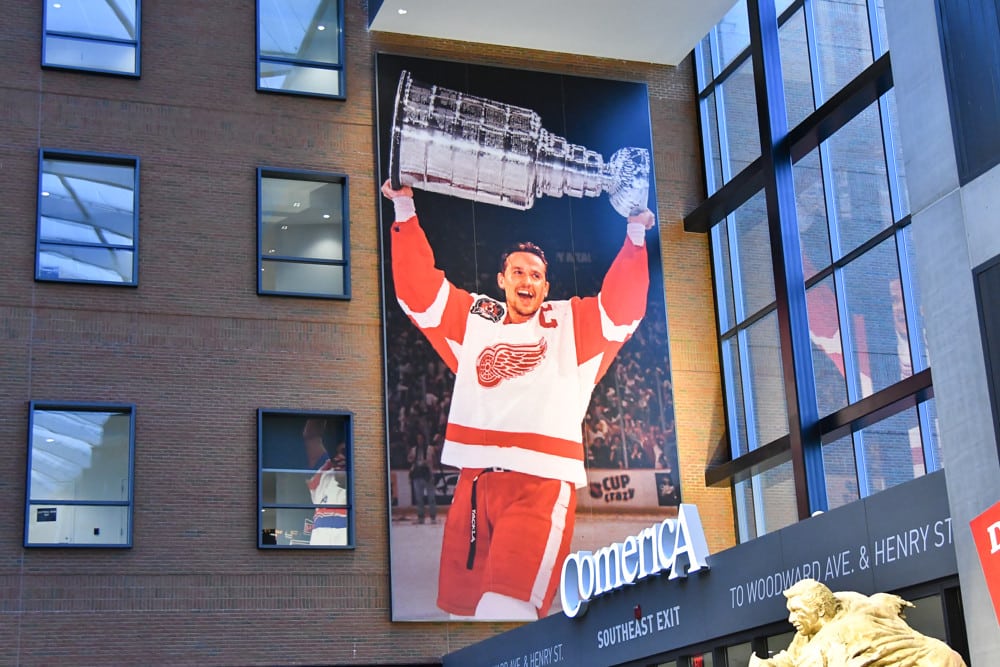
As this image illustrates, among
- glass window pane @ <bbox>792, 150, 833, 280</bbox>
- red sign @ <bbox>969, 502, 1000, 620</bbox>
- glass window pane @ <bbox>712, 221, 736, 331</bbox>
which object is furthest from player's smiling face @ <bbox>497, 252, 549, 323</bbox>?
red sign @ <bbox>969, 502, 1000, 620</bbox>

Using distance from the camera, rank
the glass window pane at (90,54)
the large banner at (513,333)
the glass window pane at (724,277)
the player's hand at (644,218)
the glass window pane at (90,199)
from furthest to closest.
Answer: the glass window pane at (724,277) < the player's hand at (644,218) < the glass window pane at (90,54) < the large banner at (513,333) < the glass window pane at (90,199)

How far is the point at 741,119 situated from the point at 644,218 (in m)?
3.04

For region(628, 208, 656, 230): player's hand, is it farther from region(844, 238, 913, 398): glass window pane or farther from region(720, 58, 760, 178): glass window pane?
region(844, 238, 913, 398): glass window pane

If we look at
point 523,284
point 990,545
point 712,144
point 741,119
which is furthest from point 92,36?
point 990,545

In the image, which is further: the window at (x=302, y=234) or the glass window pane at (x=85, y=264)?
the window at (x=302, y=234)

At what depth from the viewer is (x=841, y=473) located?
26.2 metres

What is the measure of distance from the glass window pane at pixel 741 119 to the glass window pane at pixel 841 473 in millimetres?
6957

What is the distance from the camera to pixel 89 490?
25.0m

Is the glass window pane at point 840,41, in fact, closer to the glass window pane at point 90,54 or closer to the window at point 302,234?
the window at point 302,234

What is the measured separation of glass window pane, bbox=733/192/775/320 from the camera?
29.6 metres

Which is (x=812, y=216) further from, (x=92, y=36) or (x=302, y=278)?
(x=92, y=36)

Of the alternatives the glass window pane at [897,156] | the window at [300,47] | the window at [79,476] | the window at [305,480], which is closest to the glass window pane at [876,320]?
the glass window pane at [897,156]

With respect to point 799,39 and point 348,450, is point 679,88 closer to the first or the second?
point 799,39

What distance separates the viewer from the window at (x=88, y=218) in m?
26.1
